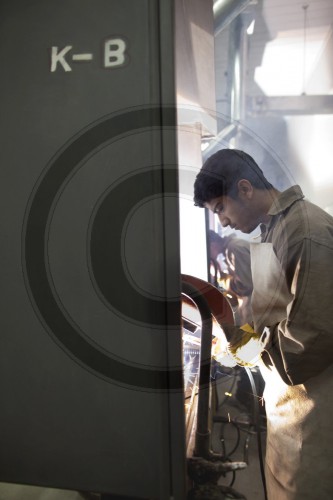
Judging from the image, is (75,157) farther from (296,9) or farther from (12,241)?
(296,9)

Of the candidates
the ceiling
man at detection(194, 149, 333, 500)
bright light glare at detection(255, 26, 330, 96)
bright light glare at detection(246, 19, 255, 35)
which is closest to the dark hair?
man at detection(194, 149, 333, 500)

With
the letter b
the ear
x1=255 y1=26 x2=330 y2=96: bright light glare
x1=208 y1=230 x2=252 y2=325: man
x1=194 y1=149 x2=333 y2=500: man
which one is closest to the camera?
the letter b

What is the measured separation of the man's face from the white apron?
0.32 feet

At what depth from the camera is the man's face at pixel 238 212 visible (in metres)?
1.14

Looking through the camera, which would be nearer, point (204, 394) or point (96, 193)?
point (96, 193)

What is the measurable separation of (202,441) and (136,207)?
0.54 metres

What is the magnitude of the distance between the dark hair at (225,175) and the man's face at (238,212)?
0.02 m

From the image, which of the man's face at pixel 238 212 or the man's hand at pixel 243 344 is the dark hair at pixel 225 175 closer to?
the man's face at pixel 238 212

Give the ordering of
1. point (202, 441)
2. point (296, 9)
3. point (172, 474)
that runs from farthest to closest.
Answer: point (296, 9)
point (202, 441)
point (172, 474)

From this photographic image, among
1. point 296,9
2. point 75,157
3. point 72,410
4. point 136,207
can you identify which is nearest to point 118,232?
point 136,207

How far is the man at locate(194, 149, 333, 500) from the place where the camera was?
938 mm

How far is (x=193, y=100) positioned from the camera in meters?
0.94

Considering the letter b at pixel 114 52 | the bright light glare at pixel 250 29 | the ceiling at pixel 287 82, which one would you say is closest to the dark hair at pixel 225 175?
the letter b at pixel 114 52

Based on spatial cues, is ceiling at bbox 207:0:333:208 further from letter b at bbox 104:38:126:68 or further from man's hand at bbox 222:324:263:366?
letter b at bbox 104:38:126:68
